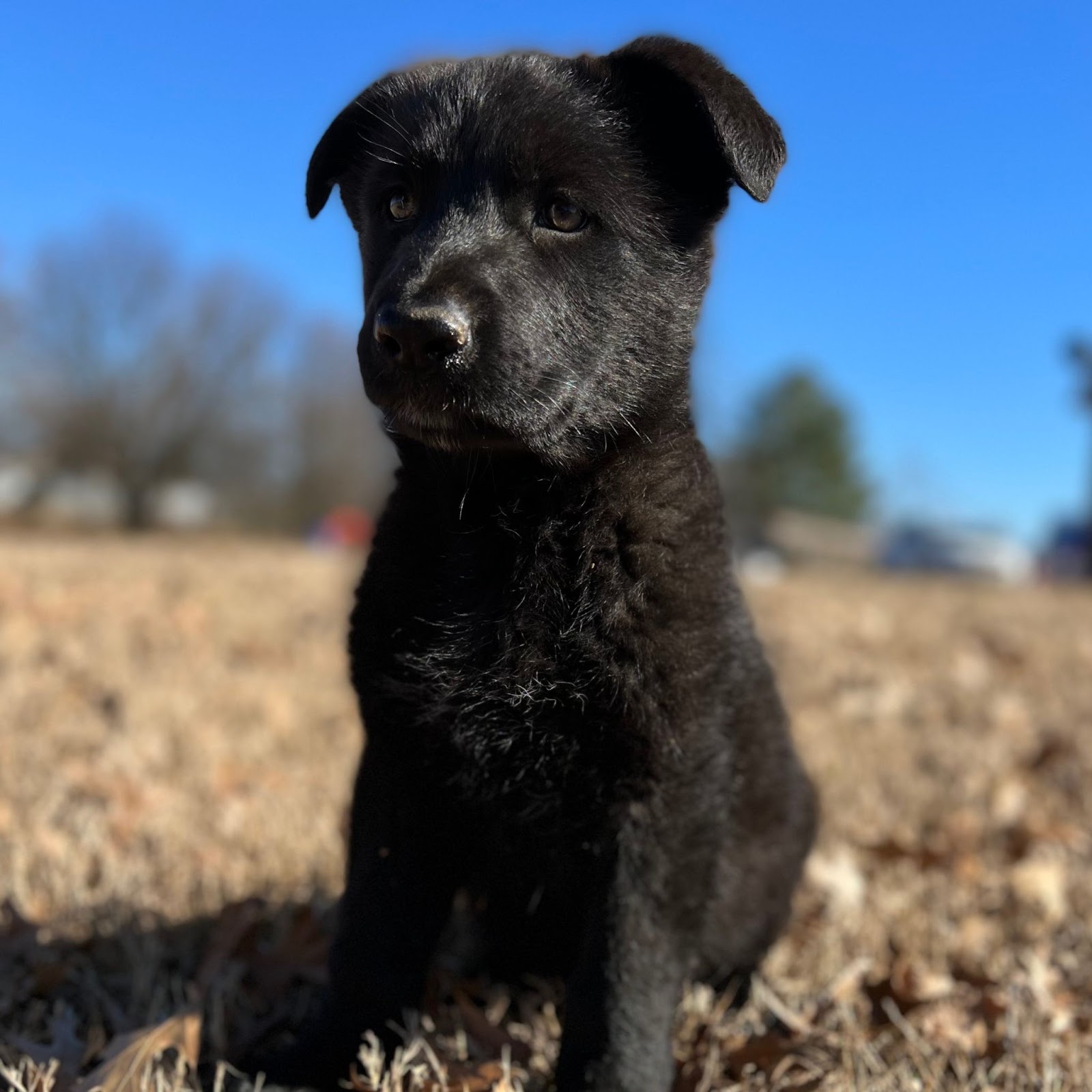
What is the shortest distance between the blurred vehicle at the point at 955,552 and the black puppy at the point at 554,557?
3324 centimetres

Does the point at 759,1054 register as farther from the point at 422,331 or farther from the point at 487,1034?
the point at 422,331

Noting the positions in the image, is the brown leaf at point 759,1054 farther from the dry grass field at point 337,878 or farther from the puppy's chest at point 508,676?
the puppy's chest at point 508,676

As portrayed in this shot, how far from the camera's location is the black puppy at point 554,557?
193cm

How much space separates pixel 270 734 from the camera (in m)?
4.45

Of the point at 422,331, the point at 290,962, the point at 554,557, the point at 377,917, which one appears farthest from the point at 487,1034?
the point at 422,331

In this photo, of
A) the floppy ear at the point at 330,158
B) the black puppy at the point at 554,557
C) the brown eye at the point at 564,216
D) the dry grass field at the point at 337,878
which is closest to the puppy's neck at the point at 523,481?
the black puppy at the point at 554,557

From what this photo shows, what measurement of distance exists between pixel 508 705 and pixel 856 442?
2166 inches

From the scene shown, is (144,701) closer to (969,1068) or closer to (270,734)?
(270,734)

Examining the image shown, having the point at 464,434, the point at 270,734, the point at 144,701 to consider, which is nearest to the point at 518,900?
the point at 464,434

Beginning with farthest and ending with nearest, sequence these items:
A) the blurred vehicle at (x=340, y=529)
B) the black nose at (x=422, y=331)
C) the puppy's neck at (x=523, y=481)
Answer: the blurred vehicle at (x=340, y=529) < the puppy's neck at (x=523, y=481) < the black nose at (x=422, y=331)

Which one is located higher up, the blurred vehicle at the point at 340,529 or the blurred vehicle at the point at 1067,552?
the blurred vehicle at the point at 1067,552

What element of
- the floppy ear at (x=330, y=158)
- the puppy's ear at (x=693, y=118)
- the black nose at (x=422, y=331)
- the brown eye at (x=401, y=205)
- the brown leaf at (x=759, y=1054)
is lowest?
the brown leaf at (x=759, y=1054)

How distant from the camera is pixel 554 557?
2.01 m

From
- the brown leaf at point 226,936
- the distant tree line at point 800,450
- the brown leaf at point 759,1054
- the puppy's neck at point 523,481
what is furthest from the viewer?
the distant tree line at point 800,450
